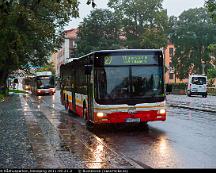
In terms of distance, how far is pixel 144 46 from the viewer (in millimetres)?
84188

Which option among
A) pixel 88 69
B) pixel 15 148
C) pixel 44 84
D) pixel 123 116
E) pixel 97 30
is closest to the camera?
pixel 15 148

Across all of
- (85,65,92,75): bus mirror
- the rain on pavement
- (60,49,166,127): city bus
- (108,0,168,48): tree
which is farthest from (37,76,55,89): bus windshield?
(60,49,166,127): city bus

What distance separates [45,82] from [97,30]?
30.8 m

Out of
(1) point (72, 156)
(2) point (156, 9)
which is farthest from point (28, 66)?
(1) point (72, 156)

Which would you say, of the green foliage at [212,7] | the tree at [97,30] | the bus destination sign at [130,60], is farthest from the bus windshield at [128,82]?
the tree at [97,30]

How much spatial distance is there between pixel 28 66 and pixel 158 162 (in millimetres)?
52738

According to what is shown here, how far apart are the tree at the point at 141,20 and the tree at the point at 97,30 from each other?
94.1 inches

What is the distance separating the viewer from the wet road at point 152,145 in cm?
993

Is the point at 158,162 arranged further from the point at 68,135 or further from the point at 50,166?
the point at 68,135

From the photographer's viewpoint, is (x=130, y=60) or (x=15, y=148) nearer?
(x=15, y=148)

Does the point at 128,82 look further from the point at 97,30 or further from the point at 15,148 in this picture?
the point at 97,30

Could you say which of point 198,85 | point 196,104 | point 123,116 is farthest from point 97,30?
point 123,116

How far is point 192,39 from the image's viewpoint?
90438mm

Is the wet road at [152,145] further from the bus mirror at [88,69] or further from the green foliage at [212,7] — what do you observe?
the green foliage at [212,7]
